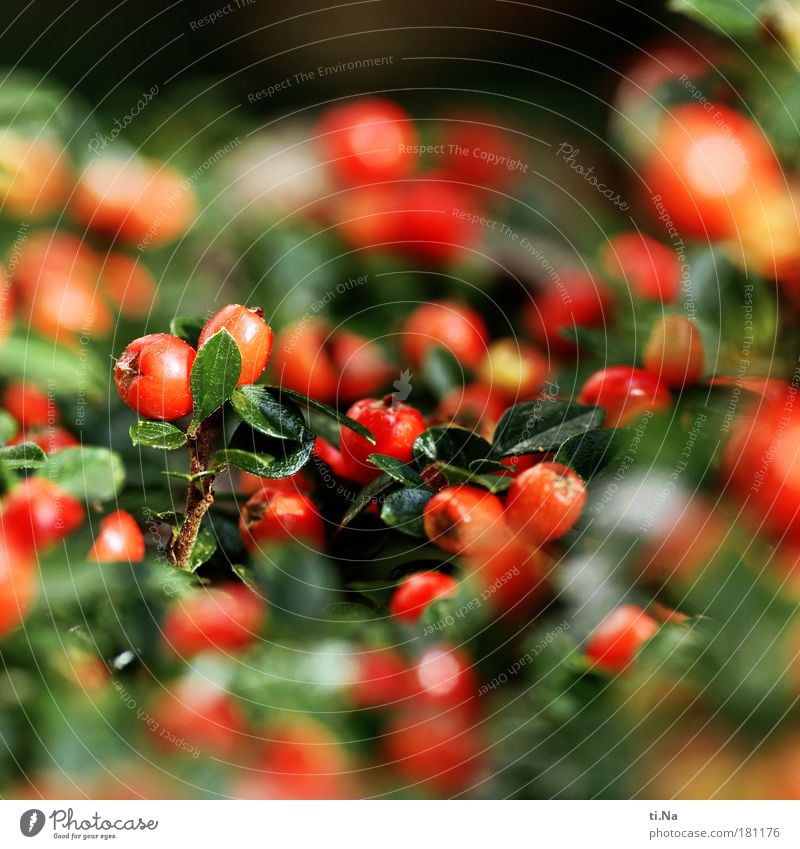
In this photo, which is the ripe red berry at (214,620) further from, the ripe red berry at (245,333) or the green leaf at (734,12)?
the green leaf at (734,12)

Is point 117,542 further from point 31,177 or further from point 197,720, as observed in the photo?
point 31,177

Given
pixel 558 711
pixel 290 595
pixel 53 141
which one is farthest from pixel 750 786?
pixel 53 141

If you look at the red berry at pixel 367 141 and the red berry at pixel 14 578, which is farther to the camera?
the red berry at pixel 367 141

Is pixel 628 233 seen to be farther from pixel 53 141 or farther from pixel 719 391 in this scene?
pixel 53 141

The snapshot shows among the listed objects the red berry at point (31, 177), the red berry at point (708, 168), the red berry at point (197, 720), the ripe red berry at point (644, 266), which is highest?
the red berry at point (31, 177)

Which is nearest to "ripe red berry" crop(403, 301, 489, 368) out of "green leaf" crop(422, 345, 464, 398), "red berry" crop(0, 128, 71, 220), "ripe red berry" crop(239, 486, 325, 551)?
"green leaf" crop(422, 345, 464, 398)

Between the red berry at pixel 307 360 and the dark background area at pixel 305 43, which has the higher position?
the dark background area at pixel 305 43

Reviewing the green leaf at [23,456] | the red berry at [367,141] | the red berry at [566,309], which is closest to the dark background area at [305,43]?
the red berry at [367,141]
